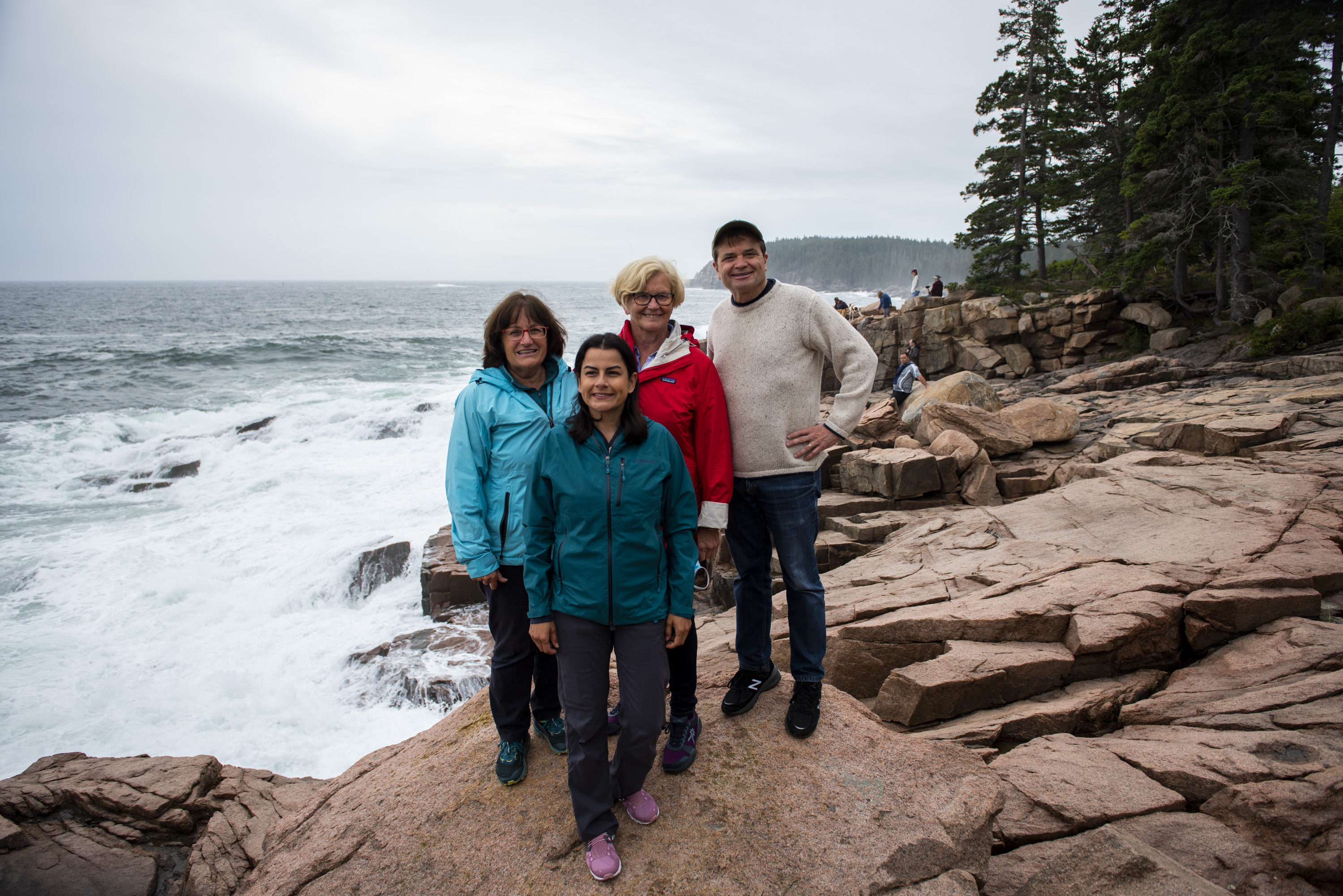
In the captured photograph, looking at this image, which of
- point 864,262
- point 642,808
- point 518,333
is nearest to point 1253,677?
point 642,808

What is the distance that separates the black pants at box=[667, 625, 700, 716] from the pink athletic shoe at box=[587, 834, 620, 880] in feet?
2.04

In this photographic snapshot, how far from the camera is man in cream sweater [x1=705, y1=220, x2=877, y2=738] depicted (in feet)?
9.90

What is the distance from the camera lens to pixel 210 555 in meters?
10.6

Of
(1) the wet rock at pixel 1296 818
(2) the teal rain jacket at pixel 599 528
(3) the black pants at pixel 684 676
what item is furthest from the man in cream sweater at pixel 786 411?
(1) the wet rock at pixel 1296 818

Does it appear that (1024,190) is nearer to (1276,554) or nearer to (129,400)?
(1276,554)

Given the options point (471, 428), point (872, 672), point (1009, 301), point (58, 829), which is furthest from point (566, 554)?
point (1009, 301)

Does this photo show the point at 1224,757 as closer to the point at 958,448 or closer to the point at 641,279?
the point at 641,279

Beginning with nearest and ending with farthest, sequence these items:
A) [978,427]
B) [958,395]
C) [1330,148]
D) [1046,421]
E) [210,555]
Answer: [978,427]
[1046,421]
[210,555]
[958,395]
[1330,148]

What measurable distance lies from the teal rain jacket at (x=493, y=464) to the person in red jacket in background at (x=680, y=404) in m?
0.45

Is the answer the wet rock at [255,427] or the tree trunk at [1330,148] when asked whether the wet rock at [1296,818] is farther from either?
the wet rock at [255,427]

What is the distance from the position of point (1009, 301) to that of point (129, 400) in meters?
30.3

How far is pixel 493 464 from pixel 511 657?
901 mm

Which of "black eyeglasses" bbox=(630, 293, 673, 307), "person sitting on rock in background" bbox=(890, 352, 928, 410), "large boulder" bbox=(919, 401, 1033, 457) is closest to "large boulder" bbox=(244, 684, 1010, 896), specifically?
"black eyeglasses" bbox=(630, 293, 673, 307)

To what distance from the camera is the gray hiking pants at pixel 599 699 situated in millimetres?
2525
